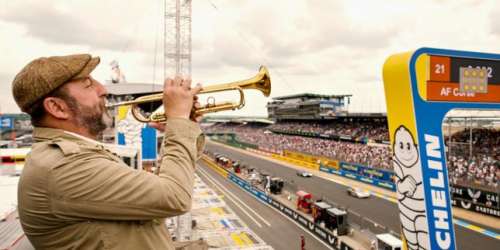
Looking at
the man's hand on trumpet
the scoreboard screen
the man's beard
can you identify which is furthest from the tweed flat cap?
the scoreboard screen

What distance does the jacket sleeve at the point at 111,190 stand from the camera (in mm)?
1319

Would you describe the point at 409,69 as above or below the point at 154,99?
above

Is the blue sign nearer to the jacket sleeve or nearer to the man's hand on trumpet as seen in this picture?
the man's hand on trumpet

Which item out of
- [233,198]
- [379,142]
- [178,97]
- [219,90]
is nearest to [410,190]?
[219,90]

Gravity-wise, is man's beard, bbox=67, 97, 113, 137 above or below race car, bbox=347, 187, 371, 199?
above

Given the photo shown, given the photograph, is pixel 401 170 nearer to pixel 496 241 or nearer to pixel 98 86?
pixel 98 86

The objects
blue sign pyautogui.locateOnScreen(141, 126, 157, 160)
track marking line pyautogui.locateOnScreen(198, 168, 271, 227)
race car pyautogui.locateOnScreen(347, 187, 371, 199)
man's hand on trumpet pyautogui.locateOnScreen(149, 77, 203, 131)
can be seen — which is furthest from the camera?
race car pyautogui.locateOnScreen(347, 187, 371, 199)

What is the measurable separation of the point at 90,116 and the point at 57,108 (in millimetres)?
162

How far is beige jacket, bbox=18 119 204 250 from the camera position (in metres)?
1.33

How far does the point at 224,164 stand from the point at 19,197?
1468 inches

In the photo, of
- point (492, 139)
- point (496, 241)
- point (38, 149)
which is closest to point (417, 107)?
point (38, 149)

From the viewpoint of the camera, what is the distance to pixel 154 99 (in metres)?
3.17

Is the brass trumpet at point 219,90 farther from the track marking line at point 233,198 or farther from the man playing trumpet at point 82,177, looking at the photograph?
the track marking line at point 233,198

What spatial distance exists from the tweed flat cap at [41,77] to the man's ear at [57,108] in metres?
0.04
